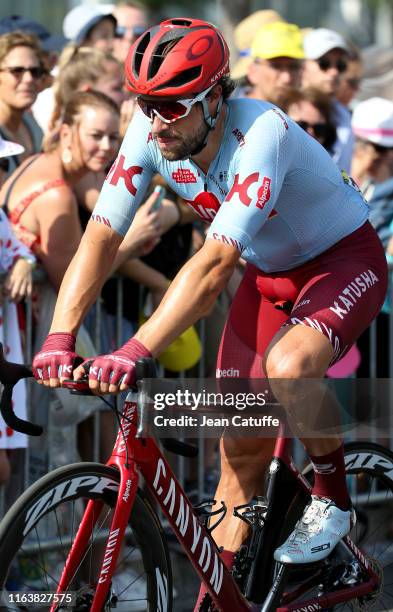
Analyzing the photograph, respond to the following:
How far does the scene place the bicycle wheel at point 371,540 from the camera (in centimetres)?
478

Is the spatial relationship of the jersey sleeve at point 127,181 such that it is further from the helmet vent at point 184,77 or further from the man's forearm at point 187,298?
the man's forearm at point 187,298

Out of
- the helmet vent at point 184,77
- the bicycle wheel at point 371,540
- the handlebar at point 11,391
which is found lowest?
the bicycle wheel at point 371,540

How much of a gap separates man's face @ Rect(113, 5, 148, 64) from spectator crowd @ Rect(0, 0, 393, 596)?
1 centimetres

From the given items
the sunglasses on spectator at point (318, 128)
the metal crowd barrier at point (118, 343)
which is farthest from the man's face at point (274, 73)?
the metal crowd barrier at point (118, 343)

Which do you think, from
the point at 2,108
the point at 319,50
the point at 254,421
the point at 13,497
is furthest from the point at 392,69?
the point at 254,421

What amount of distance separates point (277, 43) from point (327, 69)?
725 mm

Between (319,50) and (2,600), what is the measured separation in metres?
5.57

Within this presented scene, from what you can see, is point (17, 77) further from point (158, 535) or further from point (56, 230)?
point (158, 535)

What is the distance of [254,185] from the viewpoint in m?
4.05

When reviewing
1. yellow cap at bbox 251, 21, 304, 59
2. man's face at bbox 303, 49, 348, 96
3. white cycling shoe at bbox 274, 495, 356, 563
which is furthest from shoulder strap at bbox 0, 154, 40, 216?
man's face at bbox 303, 49, 348, 96

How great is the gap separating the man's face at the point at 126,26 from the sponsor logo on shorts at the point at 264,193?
4.22 meters

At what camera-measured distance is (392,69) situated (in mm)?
14656

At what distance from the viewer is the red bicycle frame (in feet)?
12.8

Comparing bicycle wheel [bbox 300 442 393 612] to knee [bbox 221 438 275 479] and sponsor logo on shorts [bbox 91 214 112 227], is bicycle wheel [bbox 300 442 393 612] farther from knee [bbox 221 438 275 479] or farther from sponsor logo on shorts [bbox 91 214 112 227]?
sponsor logo on shorts [bbox 91 214 112 227]
